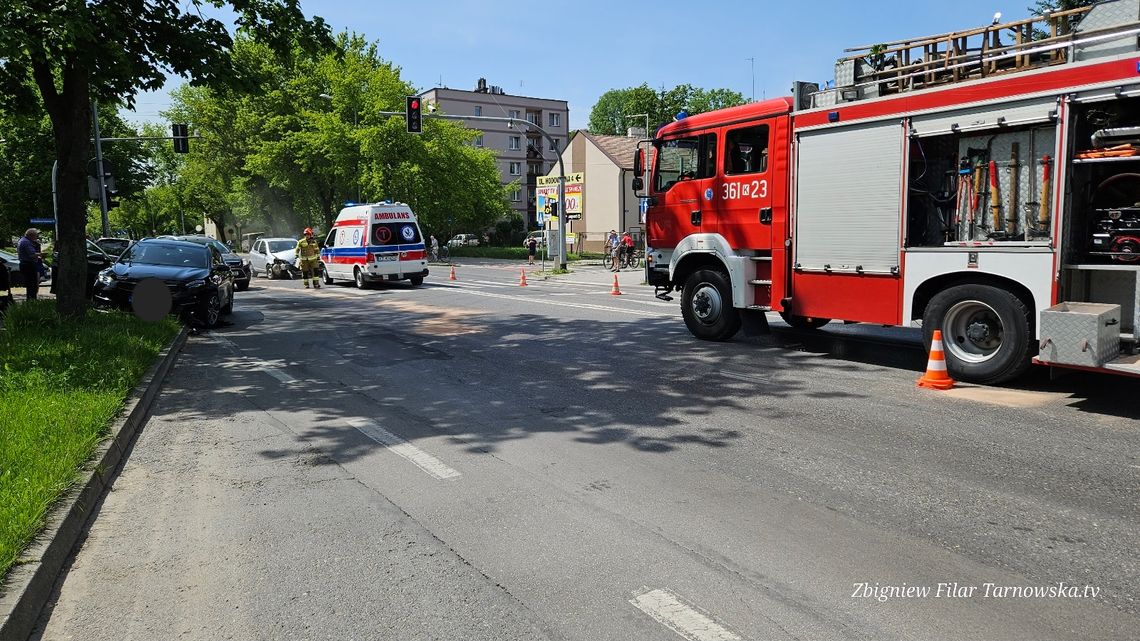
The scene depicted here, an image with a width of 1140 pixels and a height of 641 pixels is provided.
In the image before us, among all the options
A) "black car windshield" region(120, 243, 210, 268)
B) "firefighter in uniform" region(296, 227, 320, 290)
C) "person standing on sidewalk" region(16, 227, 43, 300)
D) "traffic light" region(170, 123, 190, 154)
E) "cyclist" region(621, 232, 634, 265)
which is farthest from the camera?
"traffic light" region(170, 123, 190, 154)

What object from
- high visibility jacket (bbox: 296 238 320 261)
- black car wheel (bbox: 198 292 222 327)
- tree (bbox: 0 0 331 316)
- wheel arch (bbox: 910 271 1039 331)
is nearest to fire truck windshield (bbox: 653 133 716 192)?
wheel arch (bbox: 910 271 1039 331)

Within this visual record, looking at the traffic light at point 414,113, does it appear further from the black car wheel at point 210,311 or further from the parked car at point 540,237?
the black car wheel at point 210,311

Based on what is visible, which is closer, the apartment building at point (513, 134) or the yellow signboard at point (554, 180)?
the yellow signboard at point (554, 180)

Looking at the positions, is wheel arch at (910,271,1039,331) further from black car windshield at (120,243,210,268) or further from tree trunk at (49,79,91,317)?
black car windshield at (120,243,210,268)

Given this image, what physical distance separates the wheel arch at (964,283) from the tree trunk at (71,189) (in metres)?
11.0

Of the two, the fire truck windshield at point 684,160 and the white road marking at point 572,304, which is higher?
the fire truck windshield at point 684,160

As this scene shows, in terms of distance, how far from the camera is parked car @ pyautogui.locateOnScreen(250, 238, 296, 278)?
2989 centimetres

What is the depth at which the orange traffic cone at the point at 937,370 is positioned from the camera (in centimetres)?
781

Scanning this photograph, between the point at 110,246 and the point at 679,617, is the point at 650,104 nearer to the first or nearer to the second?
the point at 110,246

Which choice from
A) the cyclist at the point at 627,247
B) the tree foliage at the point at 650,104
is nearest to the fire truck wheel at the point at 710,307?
the cyclist at the point at 627,247

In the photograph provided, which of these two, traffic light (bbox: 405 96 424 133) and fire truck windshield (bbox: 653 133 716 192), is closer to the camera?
fire truck windshield (bbox: 653 133 716 192)

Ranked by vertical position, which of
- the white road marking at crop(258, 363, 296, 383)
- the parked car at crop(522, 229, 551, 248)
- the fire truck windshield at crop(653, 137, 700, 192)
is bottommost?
the white road marking at crop(258, 363, 296, 383)

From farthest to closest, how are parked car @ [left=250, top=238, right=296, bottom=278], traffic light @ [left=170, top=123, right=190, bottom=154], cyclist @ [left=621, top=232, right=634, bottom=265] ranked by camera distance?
traffic light @ [left=170, top=123, right=190, bottom=154]
cyclist @ [left=621, top=232, right=634, bottom=265]
parked car @ [left=250, top=238, right=296, bottom=278]

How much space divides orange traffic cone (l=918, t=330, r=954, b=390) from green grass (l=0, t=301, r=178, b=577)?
23.7 feet
